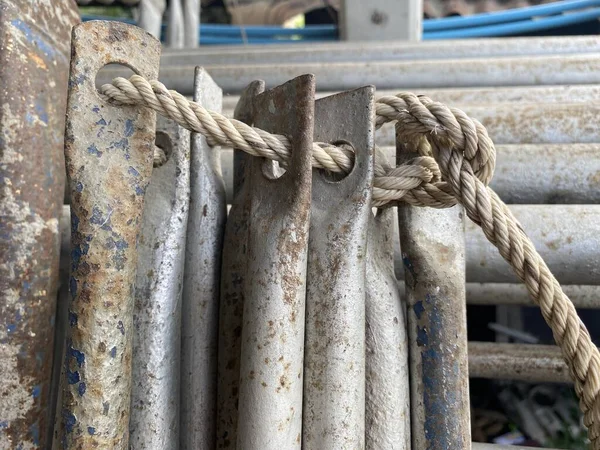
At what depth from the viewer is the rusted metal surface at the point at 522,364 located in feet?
5.27

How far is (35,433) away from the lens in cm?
77

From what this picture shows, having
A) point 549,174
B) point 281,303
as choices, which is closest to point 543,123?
point 549,174

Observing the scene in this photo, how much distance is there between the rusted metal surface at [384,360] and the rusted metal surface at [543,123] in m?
0.64

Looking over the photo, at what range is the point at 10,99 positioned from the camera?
30.0 inches

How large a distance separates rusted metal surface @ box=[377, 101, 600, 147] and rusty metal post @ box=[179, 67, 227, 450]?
801 millimetres

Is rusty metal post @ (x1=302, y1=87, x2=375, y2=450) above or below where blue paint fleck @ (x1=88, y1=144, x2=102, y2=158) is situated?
below

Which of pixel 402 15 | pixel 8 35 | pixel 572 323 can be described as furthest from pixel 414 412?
pixel 402 15

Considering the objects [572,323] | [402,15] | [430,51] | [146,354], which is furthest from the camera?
[402,15]

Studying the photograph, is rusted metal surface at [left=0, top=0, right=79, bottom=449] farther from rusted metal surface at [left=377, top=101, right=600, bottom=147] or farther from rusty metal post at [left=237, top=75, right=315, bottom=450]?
rusted metal surface at [left=377, top=101, right=600, bottom=147]

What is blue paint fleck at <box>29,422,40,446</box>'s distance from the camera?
2.49 ft

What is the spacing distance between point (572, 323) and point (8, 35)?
38.7 inches

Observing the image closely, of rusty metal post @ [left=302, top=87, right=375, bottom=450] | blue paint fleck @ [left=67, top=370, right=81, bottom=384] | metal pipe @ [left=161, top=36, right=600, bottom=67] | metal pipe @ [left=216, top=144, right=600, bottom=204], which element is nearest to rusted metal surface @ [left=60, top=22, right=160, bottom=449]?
blue paint fleck @ [left=67, top=370, right=81, bottom=384]

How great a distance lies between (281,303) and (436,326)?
283mm

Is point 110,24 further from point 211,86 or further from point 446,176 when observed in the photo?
point 446,176
